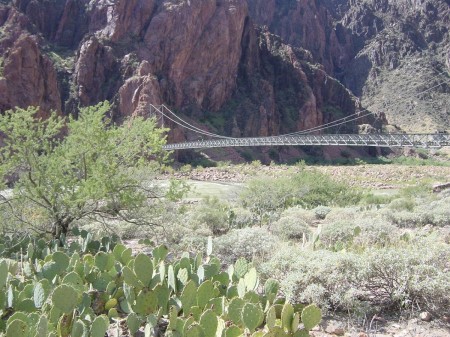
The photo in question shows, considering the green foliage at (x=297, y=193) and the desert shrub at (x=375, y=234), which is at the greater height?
the desert shrub at (x=375, y=234)

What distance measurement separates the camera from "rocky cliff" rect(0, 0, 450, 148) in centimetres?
6394

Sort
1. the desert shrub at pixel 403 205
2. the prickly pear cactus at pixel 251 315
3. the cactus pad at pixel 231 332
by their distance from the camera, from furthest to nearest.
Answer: the desert shrub at pixel 403 205 < the prickly pear cactus at pixel 251 315 < the cactus pad at pixel 231 332

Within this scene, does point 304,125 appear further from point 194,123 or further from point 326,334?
point 326,334

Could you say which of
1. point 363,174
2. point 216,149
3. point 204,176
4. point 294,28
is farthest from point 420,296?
point 294,28

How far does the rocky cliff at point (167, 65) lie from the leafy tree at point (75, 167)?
164ft

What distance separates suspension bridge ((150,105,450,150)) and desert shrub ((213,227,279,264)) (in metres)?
26.6

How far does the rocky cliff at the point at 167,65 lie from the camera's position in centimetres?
6394

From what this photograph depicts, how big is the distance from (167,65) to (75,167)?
65.5 m

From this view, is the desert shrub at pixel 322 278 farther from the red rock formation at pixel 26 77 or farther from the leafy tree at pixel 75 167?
the red rock formation at pixel 26 77

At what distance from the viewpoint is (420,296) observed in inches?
215

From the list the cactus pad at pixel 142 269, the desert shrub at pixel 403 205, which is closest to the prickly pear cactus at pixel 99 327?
the cactus pad at pixel 142 269

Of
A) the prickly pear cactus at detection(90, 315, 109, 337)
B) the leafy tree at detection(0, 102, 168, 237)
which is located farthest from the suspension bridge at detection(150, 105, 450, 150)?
the prickly pear cactus at detection(90, 315, 109, 337)

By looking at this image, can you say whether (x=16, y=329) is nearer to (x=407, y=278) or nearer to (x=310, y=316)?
(x=310, y=316)

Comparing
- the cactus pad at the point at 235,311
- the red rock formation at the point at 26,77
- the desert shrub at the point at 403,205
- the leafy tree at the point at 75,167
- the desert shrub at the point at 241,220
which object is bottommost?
the desert shrub at the point at 241,220
